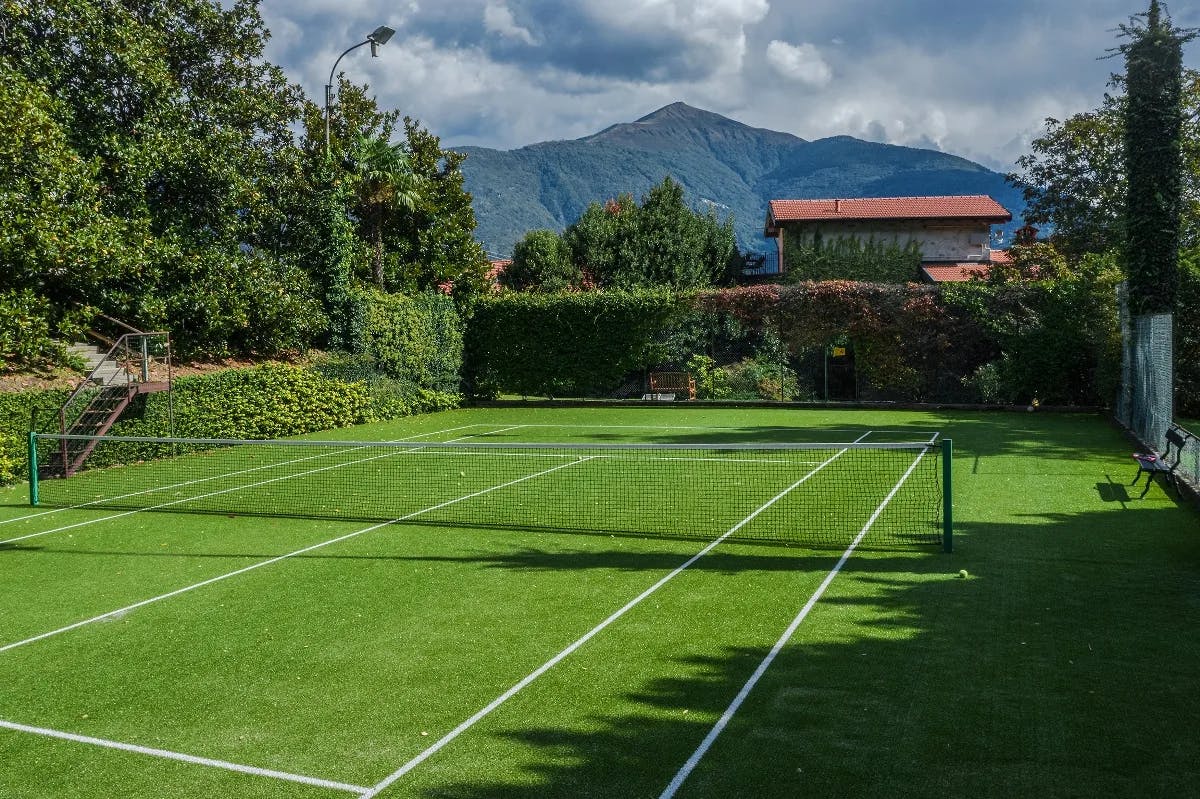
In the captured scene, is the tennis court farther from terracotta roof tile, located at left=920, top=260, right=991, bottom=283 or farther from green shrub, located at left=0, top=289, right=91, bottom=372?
terracotta roof tile, located at left=920, top=260, right=991, bottom=283

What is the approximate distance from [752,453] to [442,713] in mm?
13846

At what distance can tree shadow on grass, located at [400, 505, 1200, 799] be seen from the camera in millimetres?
5445

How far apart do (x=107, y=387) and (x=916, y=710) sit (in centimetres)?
1898

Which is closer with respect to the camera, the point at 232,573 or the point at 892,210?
the point at 232,573

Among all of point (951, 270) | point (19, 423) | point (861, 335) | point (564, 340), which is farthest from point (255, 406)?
point (951, 270)

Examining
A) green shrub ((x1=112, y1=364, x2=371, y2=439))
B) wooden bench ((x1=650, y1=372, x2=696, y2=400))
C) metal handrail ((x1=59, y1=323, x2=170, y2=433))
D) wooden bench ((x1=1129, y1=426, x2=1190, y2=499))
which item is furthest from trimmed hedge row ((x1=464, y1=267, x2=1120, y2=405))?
metal handrail ((x1=59, y1=323, x2=170, y2=433))

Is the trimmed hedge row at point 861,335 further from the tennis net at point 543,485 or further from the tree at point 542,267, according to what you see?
the tree at point 542,267

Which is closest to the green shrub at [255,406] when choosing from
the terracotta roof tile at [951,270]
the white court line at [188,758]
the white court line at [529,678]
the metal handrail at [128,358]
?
the metal handrail at [128,358]

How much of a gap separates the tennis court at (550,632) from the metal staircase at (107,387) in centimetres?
206

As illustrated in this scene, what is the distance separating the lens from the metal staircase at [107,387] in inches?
734

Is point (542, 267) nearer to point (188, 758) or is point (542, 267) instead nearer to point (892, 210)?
point (892, 210)

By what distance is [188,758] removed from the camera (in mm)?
6039

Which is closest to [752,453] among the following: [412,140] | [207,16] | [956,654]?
[956,654]

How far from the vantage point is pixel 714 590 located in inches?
374
